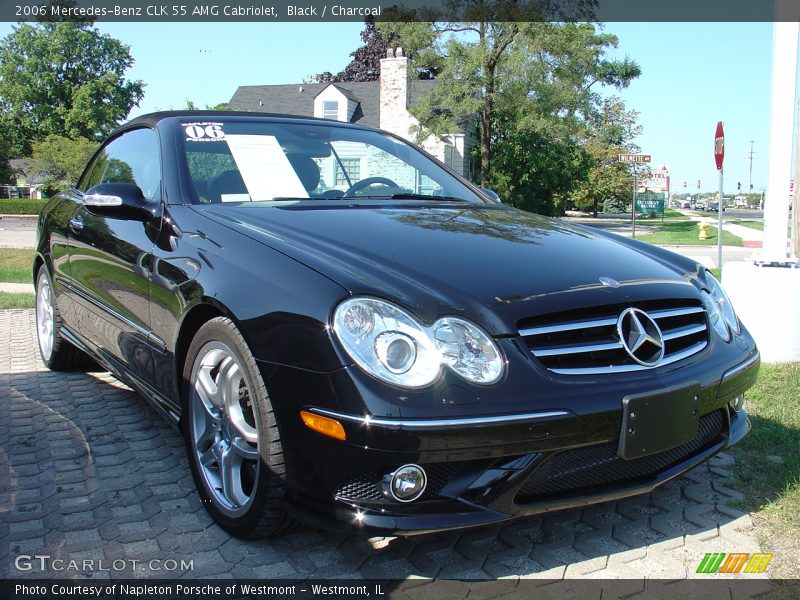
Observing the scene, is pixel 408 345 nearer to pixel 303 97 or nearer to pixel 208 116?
pixel 208 116

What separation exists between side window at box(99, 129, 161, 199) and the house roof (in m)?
28.2

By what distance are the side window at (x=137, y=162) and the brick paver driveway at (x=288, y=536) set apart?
1.36 metres

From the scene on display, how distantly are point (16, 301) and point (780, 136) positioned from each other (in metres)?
8.26

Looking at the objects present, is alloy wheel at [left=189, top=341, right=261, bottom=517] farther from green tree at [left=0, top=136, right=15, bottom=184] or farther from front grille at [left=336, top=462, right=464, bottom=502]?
green tree at [left=0, top=136, right=15, bottom=184]

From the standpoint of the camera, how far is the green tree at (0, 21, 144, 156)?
5950cm

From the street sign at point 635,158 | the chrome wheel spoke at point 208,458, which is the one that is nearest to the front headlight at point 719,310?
the chrome wheel spoke at point 208,458

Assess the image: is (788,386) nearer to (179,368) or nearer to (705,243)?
(179,368)

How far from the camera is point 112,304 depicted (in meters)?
3.59

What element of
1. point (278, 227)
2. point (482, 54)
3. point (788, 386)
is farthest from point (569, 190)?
point (278, 227)

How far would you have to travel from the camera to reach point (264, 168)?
3.46 metres

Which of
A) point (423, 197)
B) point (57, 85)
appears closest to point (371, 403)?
point (423, 197)

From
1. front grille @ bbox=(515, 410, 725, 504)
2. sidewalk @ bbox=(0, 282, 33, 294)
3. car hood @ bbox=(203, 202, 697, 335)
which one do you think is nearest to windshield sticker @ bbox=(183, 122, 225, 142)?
car hood @ bbox=(203, 202, 697, 335)

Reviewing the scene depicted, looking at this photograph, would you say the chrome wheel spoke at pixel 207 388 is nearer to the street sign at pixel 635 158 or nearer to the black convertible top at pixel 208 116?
the black convertible top at pixel 208 116

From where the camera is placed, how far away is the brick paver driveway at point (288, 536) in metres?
2.46
